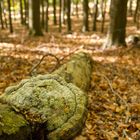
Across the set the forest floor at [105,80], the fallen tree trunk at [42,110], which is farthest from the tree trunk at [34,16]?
the fallen tree trunk at [42,110]

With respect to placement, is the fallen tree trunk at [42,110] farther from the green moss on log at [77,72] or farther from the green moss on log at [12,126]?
the green moss on log at [77,72]

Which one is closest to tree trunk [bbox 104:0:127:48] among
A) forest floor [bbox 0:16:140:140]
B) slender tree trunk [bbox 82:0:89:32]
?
forest floor [bbox 0:16:140:140]

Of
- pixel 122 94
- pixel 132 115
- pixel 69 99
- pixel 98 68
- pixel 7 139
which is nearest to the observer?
pixel 7 139

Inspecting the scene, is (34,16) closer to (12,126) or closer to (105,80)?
(105,80)

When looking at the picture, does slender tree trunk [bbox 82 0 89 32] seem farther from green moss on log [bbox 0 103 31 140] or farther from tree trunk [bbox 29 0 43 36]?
green moss on log [bbox 0 103 31 140]

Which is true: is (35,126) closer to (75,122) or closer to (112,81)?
(75,122)

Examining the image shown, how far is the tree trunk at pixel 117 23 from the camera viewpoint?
1098 cm

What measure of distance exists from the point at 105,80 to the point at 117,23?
14.1 feet

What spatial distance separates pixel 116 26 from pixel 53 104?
24.0 feet

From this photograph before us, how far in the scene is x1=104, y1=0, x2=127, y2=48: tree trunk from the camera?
10984mm

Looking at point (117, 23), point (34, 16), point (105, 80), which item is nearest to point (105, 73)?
point (105, 80)

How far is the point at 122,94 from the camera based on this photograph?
670 cm

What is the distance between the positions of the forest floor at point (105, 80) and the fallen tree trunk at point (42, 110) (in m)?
0.39

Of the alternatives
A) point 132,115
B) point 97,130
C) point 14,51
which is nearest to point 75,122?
point 97,130
